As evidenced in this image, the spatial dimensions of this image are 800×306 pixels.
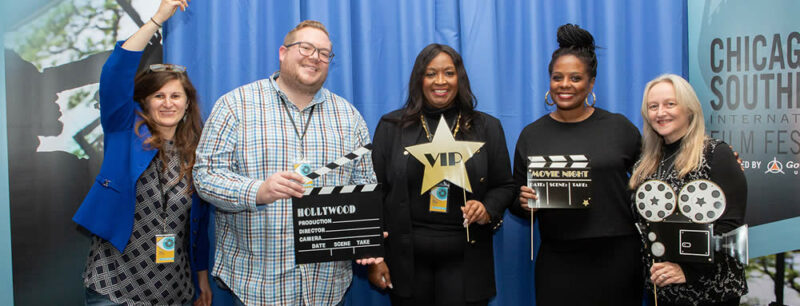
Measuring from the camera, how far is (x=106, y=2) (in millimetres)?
3166

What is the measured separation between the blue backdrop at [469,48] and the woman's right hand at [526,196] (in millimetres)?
825

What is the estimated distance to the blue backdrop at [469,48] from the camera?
3355 millimetres

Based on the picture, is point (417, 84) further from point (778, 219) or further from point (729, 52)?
point (778, 219)

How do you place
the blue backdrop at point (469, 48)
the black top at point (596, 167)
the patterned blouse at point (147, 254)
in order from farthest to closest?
the blue backdrop at point (469, 48) < the black top at point (596, 167) < the patterned blouse at point (147, 254)

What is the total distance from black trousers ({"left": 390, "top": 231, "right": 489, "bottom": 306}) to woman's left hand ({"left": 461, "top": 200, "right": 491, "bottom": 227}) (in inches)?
5.7

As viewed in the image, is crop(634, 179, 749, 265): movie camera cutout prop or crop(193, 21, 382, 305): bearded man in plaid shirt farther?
crop(193, 21, 382, 305): bearded man in plaid shirt

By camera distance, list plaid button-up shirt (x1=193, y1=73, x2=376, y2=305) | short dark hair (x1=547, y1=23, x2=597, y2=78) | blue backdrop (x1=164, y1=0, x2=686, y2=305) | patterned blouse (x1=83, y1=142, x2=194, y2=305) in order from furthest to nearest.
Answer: blue backdrop (x1=164, y1=0, x2=686, y2=305)
short dark hair (x1=547, y1=23, x2=597, y2=78)
patterned blouse (x1=83, y1=142, x2=194, y2=305)
plaid button-up shirt (x1=193, y1=73, x2=376, y2=305)

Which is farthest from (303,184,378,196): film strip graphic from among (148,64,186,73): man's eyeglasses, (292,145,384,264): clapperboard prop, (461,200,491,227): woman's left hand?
(148,64,186,73): man's eyeglasses

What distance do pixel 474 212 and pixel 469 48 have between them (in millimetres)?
1411

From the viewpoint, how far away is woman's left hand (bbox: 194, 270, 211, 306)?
288 cm

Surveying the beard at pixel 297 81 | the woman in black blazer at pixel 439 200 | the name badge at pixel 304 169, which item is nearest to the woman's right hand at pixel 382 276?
the woman in black blazer at pixel 439 200

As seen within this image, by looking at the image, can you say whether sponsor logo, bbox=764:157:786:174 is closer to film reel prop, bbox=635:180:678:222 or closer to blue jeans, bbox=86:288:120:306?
film reel prop, bbox=635:180:678:222

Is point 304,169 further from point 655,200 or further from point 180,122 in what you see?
point 655,200

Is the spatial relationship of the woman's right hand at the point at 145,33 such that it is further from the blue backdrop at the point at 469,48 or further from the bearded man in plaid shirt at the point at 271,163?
the blue backdrop at the point at 469,48
